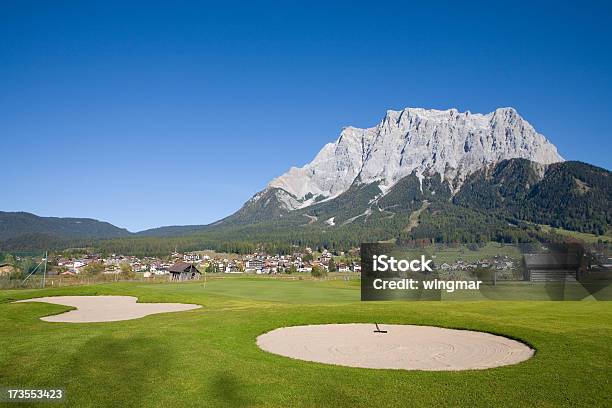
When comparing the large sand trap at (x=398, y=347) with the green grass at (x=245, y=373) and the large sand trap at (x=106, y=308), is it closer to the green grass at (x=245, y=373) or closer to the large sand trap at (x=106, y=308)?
the green grass at (x=245, y=373)

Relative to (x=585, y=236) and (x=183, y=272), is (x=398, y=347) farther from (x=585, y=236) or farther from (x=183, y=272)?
(x=585, y=236)

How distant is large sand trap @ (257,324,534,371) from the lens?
15.5 m

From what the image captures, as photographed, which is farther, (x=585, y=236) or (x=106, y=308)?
(x=585, y=236)

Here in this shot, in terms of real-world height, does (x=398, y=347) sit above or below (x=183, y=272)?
above

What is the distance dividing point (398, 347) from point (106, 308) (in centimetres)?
2363

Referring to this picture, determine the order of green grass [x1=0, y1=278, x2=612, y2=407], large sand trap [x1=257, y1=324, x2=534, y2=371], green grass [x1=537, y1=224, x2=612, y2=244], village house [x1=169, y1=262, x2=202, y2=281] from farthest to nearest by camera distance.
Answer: green grass [x1=537, y1=224, x2=612, y2=244]
village house [x1=169, y1=262, x2=202, y2=281]
large sand trap [x1=257, y1=324, x2=534, y2=371]
green grass [x1=0, y1=278, x2=612, y2=407]

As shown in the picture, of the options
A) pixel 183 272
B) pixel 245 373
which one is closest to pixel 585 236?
pixel 183 272

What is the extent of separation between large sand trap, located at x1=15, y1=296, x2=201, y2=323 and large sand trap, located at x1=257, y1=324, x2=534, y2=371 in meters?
11.8

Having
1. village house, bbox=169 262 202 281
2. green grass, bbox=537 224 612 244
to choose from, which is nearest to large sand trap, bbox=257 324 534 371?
village house, bbox=169 262 202 281

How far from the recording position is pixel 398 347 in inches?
730

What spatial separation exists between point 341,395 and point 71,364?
8.04 m

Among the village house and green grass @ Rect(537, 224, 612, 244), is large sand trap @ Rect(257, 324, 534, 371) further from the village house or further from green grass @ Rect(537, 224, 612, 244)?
green grass @ Rect(537, 224, 612, 244)

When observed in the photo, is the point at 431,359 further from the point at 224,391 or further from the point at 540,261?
the point at 540,261

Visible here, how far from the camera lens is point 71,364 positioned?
13602mm
